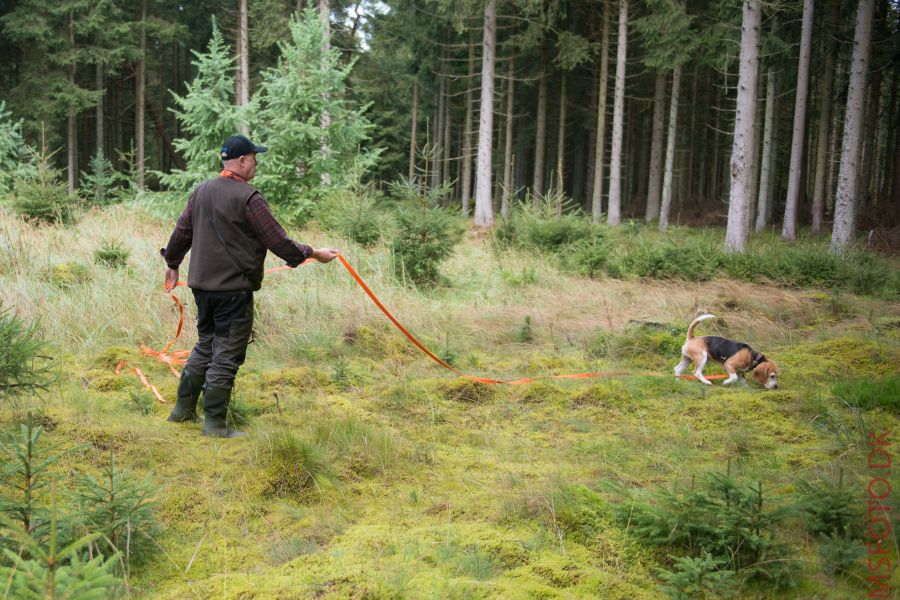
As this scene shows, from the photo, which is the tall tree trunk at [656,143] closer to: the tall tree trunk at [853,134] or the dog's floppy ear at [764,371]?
the tall tree trunk at [853,134]

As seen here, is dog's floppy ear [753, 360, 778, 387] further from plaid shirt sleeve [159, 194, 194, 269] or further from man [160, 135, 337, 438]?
plaid shirt sleeve [159, 194, 194, 269]

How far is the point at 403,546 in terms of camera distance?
126 inches

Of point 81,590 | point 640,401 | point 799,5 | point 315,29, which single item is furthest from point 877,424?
point 799,5

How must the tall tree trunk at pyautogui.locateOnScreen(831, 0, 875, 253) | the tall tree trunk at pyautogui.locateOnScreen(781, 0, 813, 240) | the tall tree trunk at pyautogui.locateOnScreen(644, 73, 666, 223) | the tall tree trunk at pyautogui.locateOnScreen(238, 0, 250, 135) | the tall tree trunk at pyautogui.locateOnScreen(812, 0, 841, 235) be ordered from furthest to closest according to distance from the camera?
the tall tree trunk at pyautogui.locateOnScreen(644, 73, 666, 223)
the tall tree trunk at pyautogui.locateOnScreen(238, 0, 250, 135)
the tall tree trunk at pyautogui.locateOnScreen(812, 0, 841, 235)
the tall tree trunk at pyautogui.locateOnScreen(781, 0, 813, 240)
the tall tree trunk at pyautogui.locateOnScreen(831, 0, 875, 253)

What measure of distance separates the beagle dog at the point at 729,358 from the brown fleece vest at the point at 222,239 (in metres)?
4.14

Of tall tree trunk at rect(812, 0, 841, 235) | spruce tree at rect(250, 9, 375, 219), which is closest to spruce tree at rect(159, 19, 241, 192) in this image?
spruce tree at rect(250, 9, 375, 219)

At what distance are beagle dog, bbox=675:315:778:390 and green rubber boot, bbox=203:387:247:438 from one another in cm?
425

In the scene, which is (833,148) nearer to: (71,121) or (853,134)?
(853,134)

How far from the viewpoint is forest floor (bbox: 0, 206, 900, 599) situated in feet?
10.1

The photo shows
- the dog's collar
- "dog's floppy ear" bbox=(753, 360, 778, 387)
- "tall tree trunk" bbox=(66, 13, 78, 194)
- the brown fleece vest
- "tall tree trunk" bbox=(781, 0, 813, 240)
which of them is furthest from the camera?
"tall tree trunk" bbox=(66, 13, 78, 194)

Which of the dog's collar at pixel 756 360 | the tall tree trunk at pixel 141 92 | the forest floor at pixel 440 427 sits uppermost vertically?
the tall tree trunk at pixel 141 92

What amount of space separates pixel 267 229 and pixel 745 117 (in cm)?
1287

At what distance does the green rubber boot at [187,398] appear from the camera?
4.92 m

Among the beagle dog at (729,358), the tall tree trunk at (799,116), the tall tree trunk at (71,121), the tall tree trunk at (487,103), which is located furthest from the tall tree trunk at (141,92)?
the beagle dog at (729,358)
